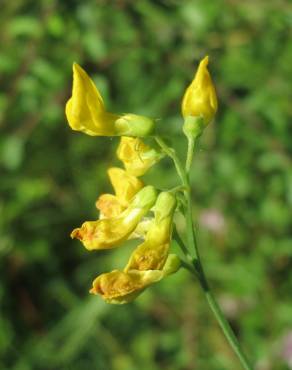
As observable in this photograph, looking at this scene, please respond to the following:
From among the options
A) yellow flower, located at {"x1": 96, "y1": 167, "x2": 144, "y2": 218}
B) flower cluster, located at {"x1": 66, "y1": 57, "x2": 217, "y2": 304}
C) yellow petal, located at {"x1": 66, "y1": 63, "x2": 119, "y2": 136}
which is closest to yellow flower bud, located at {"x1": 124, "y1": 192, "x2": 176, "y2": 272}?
flower cluster, located at {"x1": 66, "y1": 57, "x2": 217, "y2": 304}

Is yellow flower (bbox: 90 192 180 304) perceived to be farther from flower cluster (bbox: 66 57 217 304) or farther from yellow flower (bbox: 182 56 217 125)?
yellow flower (bbox: 182 56 217 125)

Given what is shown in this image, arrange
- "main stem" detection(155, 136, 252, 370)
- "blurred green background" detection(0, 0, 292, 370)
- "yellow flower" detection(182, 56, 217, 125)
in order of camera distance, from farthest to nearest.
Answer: "blurred green background" detection(0, 0, 292, 370)
"yellow flower" detection(182, 56, 217, 125)
"main stem" detection(155, 136, 252, 370)

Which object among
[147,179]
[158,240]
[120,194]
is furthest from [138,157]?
[147,179]

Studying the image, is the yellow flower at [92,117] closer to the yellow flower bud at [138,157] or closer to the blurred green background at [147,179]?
the yellow flower bud at [138,157]

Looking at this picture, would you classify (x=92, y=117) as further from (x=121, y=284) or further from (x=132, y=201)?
(x=121, y=284)

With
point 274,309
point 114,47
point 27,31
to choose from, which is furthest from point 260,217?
point 27,31

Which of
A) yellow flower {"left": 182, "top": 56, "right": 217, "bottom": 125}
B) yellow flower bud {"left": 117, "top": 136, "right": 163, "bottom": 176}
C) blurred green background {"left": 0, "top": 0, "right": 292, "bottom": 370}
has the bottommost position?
blurred green background {"left": 0, "top": 0, "right": 292, "bottom": 370}
